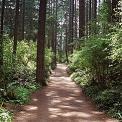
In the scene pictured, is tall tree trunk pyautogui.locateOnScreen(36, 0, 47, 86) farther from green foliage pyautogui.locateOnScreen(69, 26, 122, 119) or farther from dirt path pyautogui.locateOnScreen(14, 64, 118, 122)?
dirt path pyautogui.locateOnScreen(14, 64, 118, 122)

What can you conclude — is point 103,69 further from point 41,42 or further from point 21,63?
point 21,63

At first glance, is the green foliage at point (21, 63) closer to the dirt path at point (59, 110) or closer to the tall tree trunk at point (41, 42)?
the tall tree trunk at point (41, 42)

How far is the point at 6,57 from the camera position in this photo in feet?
54.1

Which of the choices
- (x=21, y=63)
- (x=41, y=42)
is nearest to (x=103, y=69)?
(x=41, y=42)

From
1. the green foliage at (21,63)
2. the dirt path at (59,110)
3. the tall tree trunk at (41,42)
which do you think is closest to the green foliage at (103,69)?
the dirt path at (59,110)

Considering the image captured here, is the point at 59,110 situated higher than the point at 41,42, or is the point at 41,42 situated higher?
the point at 41,42

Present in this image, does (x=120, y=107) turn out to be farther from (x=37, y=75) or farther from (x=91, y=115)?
(x=37, y=75)

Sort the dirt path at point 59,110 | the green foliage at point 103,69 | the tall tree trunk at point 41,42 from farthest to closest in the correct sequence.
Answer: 1. the tall tree trunk at point 41,42
2. the green foliage at point 103,69
3. the dirt path at point 59,110

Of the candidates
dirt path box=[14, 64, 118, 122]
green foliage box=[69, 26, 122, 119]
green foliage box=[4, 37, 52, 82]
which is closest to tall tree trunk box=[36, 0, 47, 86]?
green foliage box=[4, 37, 52, 82]

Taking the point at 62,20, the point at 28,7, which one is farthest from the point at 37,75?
the point at 62,20

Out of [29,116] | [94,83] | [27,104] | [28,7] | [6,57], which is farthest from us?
[28,7]

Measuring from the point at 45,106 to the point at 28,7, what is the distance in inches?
1342

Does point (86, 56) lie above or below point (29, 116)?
above

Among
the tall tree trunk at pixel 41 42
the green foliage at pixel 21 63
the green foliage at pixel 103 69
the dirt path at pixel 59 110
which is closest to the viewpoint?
the dirt path at pixel 59 110
